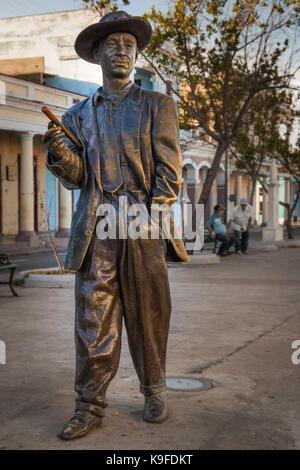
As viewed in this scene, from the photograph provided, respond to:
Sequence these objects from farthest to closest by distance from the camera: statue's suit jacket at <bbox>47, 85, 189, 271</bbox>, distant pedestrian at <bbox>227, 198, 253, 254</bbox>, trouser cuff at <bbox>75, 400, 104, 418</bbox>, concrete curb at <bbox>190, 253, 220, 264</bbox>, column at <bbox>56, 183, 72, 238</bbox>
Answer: column at <bbox>56, 183, 72, 238</bbox>
distant pedestrian at <bbox>227, 198, 253, 254</bbox>
concrete curb at <bbox>190, 253, 220, 264</bbox>
statue's suit jacket at <bbox>47, 85, 189, 271</bbox>
trouser cuff at <bbox>75, 400, 104, 418</bbox>

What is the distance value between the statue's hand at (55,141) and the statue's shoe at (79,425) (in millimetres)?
1431

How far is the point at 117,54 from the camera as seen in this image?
3.78 meters

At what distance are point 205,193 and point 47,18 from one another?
1716 cm

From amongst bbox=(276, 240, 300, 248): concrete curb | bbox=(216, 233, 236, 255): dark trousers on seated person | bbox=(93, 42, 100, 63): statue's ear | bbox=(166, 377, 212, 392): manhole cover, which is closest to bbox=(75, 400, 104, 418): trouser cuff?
bbox=(166, 377, 212, 392): manhole cover

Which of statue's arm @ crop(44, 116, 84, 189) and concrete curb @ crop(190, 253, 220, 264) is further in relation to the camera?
concrete curb @ crop(190, 253, 220, 264)

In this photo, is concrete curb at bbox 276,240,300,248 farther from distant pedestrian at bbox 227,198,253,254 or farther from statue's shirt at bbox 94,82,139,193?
statue's shirt at bbox 94,82,139,193

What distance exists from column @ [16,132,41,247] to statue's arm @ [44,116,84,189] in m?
19.1

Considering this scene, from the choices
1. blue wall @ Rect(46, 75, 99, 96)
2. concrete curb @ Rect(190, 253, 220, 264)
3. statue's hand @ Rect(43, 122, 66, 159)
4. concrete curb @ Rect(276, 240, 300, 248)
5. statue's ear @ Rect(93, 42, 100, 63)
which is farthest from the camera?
blue wall @ Rect(46, 75, 99, 96)

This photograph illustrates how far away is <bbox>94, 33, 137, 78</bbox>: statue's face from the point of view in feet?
12.4

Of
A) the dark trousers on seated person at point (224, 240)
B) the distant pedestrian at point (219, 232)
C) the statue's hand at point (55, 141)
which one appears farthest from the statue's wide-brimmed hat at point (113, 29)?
the dark trousers on seated person at point (224, 240)

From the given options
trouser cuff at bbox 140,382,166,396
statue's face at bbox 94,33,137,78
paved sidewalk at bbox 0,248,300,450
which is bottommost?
paved sidewalk at bbox 0,248,300,450

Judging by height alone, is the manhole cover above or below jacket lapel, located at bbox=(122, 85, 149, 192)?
below

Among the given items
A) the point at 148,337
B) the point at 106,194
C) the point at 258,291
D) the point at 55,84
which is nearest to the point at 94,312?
the point at 148,337
